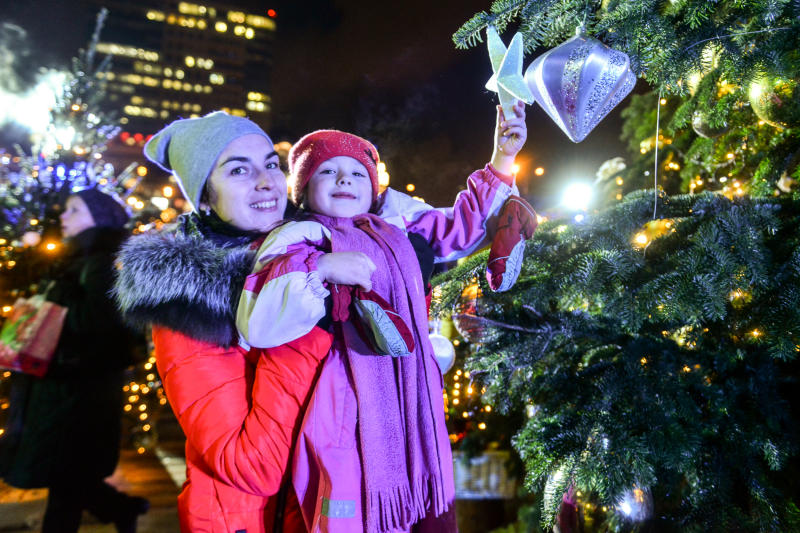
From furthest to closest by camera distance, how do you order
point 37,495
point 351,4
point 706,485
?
1. point 37,495
2. point 351,4
3. point 706,485

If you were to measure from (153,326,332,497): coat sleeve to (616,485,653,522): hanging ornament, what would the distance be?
1109 millimetres

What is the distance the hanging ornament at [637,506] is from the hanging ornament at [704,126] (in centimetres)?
152

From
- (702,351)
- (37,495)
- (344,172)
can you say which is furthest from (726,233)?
(37,495)

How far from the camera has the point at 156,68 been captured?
5997 cm

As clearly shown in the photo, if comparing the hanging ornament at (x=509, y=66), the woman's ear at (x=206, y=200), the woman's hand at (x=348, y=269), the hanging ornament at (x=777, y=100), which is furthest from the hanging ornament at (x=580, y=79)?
the woman's ear at (x=206, y=200)

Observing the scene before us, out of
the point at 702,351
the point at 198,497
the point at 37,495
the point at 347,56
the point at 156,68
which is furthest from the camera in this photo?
the point at 156,68

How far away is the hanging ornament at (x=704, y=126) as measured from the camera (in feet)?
6.78

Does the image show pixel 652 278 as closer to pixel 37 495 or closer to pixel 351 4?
pixel 351 4

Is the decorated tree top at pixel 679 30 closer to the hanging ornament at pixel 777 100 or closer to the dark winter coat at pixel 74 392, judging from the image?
the hanging ornament at pixel 777 100

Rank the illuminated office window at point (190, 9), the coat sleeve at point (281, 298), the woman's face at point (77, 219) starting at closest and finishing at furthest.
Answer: the coat sleeve at point (281, 298), the woman's face at point (77, 219), the illuminated office window at point (190, 9)

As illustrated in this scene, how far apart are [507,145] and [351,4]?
2144mm

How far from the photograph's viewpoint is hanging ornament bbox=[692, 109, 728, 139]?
2.07 metres

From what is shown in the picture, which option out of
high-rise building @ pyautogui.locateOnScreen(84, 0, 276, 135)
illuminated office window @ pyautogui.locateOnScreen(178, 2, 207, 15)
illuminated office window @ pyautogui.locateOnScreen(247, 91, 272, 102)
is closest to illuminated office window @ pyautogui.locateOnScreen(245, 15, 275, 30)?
high-rise building @ pyautogui.locateOnScreen(84, 0, 276, 135)

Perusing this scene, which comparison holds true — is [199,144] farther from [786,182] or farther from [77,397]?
[786,182]
